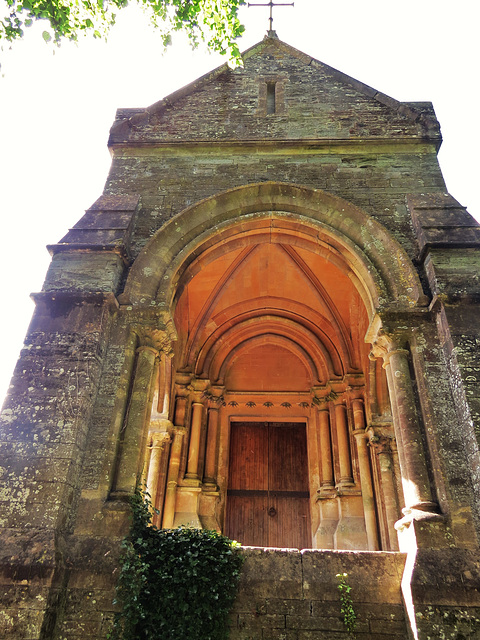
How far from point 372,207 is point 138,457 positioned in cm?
434

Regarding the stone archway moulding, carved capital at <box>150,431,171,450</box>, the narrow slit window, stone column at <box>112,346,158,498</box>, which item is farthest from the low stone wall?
the narrow slit window

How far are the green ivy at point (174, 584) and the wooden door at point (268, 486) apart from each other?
16.0ft

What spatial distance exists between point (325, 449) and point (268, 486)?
144 cm

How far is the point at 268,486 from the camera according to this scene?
9.13 metres

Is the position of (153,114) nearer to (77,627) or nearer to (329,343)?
(329,343)

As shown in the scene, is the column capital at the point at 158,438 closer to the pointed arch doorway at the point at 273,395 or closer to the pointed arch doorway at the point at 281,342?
the pointed arch doorway at the point at 281,342

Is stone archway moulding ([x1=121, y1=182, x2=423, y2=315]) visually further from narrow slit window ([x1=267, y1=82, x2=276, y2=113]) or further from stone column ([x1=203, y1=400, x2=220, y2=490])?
Result: stone column ([x1=203, y1=400, x2=220, y2=490])

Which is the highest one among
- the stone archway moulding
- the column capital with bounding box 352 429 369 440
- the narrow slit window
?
the narrow slit window

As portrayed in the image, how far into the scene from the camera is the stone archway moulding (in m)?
5.45

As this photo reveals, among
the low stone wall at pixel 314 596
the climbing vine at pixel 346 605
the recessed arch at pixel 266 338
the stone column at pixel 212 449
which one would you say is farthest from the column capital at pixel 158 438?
the climbing vine at pixel 346 605

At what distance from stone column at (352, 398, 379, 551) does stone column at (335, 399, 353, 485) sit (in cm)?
28

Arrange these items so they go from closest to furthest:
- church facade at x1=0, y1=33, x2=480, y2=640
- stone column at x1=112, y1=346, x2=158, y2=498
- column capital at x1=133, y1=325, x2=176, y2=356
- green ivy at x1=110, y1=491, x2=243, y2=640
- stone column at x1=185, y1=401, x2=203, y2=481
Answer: green ivy at x1=110, y1=491, x2=243, y2=640
church facade at x1=0, y1=33, x2=480, y2=640
stone column at x1=112, y1=346, x2=158, y2=498
column capital at x1=133, y1=325, x2=176, y2=356
stone column at x1=185, y1=401, x2=203, y2=481

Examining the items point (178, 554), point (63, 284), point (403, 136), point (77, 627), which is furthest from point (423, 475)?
point (403, 136)

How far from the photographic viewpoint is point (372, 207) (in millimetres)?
6133
